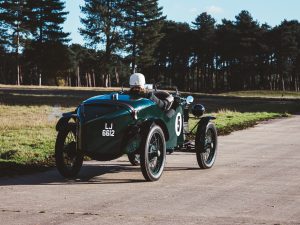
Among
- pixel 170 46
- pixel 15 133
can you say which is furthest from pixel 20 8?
pixel 15 133

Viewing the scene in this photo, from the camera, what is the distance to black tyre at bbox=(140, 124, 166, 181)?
26.6ft

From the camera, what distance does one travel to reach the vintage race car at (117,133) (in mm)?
8234

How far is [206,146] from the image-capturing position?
10.0 m

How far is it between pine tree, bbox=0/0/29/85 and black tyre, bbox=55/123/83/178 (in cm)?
7642

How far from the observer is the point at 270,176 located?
9008 millimetres

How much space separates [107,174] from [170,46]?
102 meters

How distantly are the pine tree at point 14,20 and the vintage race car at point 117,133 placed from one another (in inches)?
3011

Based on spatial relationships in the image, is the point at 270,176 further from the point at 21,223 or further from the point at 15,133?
the point at 15,133

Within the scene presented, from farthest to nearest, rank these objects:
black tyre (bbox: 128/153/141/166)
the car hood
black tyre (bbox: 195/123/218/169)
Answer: black tyre (bbox: 128/153/141/166) < black tyre (bbox: 195/123/218/169) < the car hood

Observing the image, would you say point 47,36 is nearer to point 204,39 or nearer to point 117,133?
point 204,39

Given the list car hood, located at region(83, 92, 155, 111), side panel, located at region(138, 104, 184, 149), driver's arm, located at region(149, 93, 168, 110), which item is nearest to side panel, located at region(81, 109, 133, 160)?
car hood, located at region(83, 92, 155, 111)

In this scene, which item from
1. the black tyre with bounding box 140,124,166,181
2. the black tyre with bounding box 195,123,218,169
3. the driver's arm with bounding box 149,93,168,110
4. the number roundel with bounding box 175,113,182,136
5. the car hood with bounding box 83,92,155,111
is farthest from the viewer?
the black tyre with bounding box 195,123,218,169

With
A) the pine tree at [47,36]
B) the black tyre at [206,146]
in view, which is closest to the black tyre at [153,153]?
the black tyre at [206,146]

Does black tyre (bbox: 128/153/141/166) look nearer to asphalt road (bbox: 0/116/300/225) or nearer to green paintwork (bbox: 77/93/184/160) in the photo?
asphalt road (bbox: 0/116/300/225)
